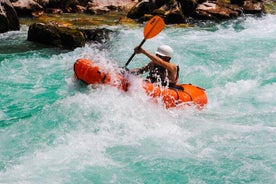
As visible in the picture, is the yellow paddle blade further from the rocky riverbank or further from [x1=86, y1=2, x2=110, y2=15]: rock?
[x1=86, y1=2, x2=110, y2=15]: rock

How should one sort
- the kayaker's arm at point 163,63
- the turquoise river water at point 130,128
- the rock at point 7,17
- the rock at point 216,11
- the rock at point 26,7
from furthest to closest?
1. the rock at point 216,11
2. the rock at point 26,7
3. the rock at point 7,17
4. the kayaker's arm at point 163,63
5. the turquoise river water at point 130,128

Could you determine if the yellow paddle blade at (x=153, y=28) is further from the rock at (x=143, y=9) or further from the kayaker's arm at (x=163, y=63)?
the rock at (x=143, y=9)

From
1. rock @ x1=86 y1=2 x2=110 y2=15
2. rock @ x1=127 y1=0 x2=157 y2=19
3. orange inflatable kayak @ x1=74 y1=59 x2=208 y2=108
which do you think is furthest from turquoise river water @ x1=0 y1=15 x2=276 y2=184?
rock @ x1=86 y1=2 x2=110 y2=15

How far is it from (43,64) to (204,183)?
6.59 m

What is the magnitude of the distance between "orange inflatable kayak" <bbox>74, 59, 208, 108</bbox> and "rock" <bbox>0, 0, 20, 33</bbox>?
6.77m

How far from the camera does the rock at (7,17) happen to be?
537 inches

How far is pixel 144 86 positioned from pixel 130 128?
895 millimetres

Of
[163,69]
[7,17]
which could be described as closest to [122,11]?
[7,17]

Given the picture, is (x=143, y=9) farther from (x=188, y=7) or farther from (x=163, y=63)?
(x=163, y=63)

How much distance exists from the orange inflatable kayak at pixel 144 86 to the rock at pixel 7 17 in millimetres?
6774

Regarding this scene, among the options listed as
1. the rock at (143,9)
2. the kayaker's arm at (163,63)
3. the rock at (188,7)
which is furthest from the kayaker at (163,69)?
the rock at (188,7)

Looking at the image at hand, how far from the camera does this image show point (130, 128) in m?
7.07

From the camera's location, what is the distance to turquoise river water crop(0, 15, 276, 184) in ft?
19.2

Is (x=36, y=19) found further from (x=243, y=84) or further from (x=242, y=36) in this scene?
(x=243, y=84)
